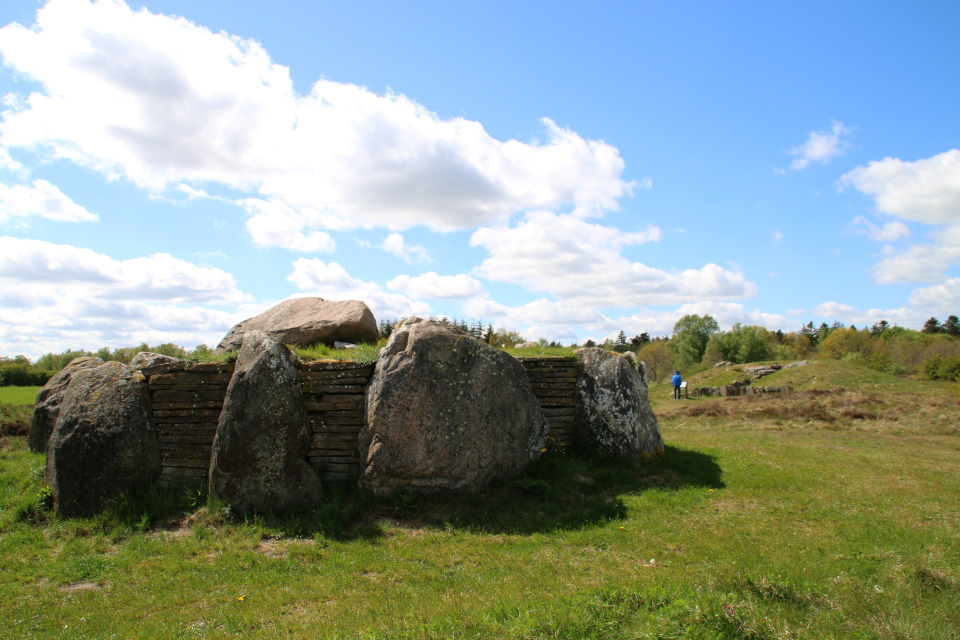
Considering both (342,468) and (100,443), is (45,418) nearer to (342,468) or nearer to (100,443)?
(100,443)

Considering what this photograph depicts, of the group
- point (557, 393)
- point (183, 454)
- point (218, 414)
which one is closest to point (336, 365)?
point (218, 414)

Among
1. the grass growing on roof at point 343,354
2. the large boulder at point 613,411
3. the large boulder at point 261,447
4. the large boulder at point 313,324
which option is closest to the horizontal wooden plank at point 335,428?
the large boulder at point 261,447

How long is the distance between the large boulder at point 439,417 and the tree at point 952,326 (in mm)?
98455

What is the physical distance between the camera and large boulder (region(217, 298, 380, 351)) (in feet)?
39.1

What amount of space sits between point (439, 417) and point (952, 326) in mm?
101704

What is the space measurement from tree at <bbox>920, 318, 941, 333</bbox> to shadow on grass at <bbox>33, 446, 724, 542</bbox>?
323ft

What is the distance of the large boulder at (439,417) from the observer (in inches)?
332

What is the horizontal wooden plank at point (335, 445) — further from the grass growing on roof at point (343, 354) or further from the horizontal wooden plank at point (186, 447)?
the horizontal wooden plank at point (186, 447)

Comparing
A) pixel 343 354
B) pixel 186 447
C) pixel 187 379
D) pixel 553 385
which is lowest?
pixel 186 447

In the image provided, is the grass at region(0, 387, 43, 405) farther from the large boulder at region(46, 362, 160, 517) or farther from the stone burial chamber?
the stone burial chamber

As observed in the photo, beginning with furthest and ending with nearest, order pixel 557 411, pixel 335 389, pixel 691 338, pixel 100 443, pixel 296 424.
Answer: pixel 691 338, pixel 557 411, pixel 335 389, pixel 100 443, pixel 296 424

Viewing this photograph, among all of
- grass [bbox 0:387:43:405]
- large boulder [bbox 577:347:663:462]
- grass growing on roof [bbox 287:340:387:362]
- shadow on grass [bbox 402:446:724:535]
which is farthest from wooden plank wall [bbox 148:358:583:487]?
grass [bbox 0:387:43:405]

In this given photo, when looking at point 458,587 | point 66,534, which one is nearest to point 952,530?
point 458,587

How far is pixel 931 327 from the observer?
271 feet
